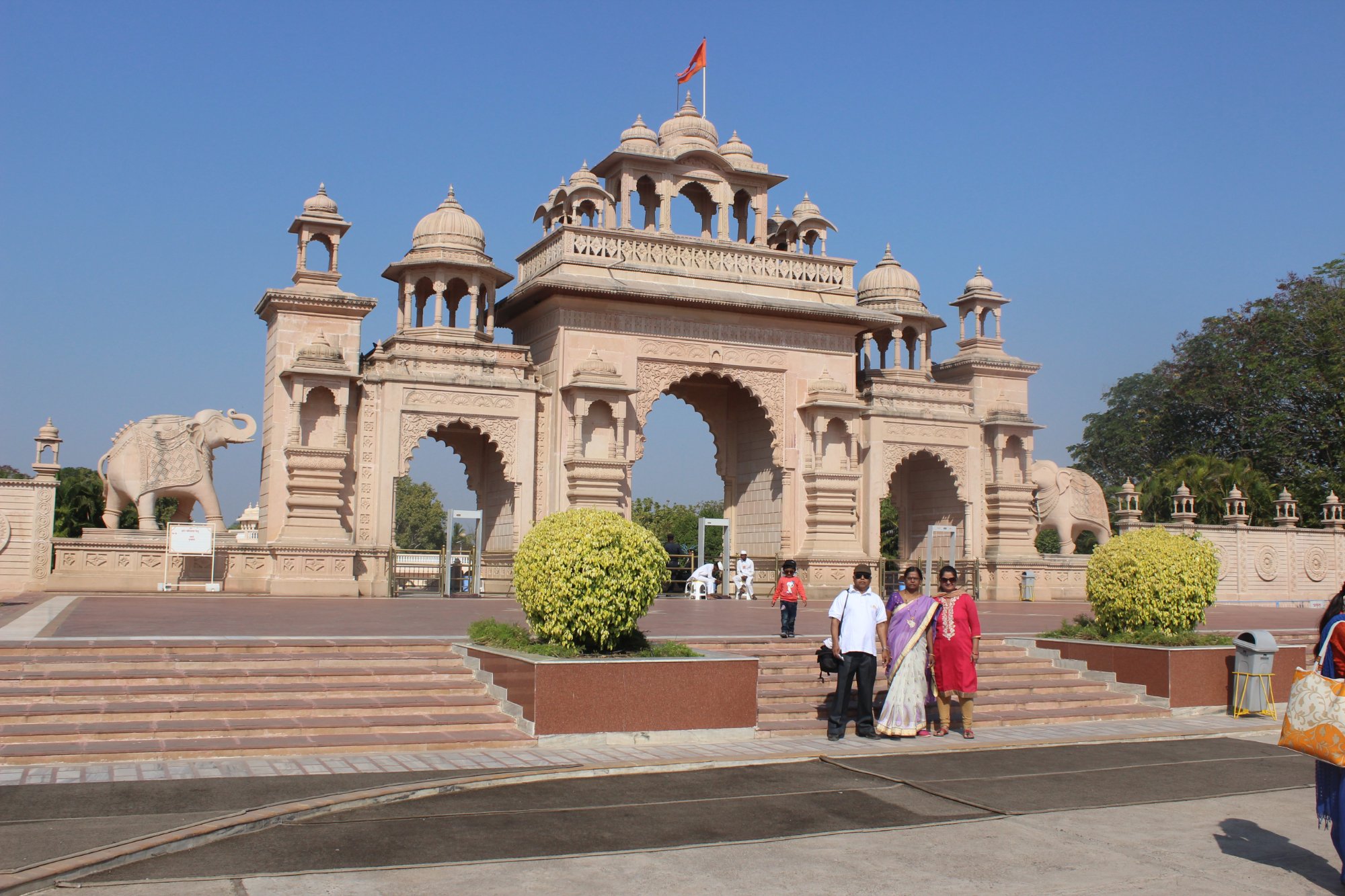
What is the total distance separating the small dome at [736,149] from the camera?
95.7 ft

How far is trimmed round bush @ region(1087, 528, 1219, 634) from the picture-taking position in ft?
44.9

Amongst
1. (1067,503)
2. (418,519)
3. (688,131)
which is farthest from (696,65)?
(418,519)

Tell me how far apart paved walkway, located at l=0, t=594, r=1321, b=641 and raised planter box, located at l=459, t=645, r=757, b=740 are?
303 cm

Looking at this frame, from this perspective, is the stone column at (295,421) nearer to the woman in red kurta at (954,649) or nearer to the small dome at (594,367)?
the small dome at (594,367)

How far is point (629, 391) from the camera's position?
25.1m

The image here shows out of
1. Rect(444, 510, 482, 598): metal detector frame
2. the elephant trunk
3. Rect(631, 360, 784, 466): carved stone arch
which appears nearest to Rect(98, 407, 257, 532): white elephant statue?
the elephant trunk

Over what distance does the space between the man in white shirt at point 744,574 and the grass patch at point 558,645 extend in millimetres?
13860

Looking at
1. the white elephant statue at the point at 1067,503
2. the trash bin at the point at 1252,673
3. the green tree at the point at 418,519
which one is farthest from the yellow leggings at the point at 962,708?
the green tree at the point at 418,519

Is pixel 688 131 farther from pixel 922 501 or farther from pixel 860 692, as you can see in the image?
pixel 860 692

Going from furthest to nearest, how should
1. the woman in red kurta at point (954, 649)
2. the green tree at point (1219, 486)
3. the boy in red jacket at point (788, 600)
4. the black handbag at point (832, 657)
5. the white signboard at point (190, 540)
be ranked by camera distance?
1. the green tree at point (1219, 486)
2. the white signboard at point (190, 540)
3. the boy in red jacket at point (788, 600)
4. the woman in red kurta at point (954, 649)
5. the black handbag at point (832, 657)

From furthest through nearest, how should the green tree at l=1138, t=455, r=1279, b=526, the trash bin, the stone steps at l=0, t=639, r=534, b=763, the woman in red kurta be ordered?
the green tree at l=1138, t=455, r=1279, b=526
the trash bin
the woman in red kurta
the stone steps at l=0, t=639, r=534, b=763

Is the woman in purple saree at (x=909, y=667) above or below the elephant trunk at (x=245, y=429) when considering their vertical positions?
below

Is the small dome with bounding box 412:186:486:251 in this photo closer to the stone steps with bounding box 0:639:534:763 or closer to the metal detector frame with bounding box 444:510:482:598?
the metal detector frame with bounding box 444:510:482:598

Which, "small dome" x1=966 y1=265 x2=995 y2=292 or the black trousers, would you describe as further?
"small dome" x1=966 y1=265 x2=995 y2=292
